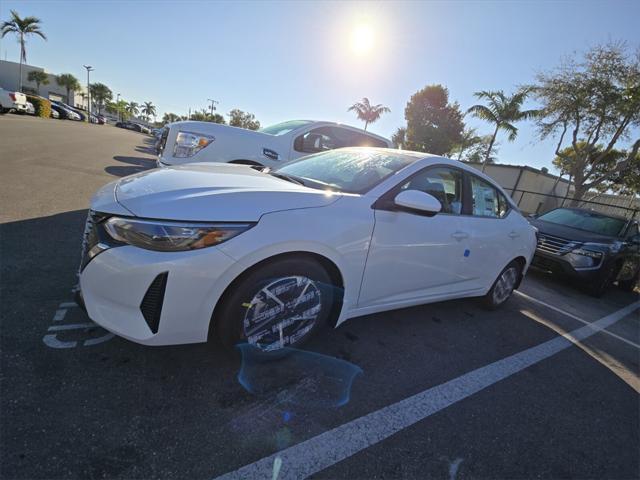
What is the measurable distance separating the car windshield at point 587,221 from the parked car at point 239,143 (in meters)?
5.04

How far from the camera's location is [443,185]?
2.87m

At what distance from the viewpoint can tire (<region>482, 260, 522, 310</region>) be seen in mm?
3756

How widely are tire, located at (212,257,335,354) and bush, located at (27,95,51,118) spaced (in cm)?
3112

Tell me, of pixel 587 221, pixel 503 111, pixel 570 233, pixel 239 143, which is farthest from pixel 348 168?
pixel 503 111

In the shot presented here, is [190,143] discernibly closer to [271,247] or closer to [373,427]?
[271,247]

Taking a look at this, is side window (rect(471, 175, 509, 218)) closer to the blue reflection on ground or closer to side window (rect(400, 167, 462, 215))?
side window (rect(400, 167, 462, 215))

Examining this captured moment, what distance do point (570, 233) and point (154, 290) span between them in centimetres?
682

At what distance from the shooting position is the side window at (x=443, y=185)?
2655 mm

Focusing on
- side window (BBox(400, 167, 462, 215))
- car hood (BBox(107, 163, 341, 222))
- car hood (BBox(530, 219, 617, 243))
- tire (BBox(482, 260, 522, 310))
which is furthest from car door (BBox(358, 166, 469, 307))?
car hood (BBox(530, 219, 617, 243))

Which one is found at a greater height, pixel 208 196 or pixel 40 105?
pixel 208 196

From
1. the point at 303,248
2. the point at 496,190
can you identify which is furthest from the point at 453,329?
the point at 303,248

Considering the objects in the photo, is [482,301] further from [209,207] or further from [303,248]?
[209,207]

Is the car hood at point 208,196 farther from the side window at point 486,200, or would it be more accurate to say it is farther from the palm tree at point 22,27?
the palm tree at point 22,27

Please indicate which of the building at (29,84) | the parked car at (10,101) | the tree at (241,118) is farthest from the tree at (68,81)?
the parked car at (10,101)
